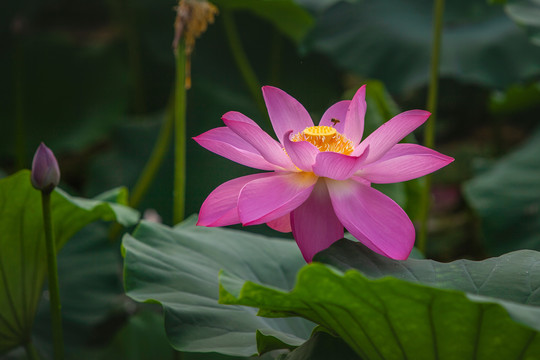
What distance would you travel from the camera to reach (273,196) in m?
0.56

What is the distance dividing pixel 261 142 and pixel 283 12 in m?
1.38

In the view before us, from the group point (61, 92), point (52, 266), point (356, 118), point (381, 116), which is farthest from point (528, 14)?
point (61, 92)

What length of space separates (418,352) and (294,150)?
218 millimetres

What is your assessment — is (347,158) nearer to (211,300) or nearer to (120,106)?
(211,300)

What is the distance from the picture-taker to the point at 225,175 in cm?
172

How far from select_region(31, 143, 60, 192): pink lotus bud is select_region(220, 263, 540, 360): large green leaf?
26 centimetres

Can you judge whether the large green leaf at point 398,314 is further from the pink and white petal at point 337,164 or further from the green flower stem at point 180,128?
the green flower stem at point 180,128

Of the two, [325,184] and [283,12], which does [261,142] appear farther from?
[283,12]

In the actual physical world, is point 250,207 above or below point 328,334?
above

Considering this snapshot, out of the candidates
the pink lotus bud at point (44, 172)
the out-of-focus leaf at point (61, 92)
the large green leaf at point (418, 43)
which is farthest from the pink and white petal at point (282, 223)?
the out-of-focus leaf at point (61, 92)

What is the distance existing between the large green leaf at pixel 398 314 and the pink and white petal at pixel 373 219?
0.05 metres

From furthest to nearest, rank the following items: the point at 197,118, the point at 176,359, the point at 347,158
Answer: the point at 197,118
the point at 176,359
the point at 347,158

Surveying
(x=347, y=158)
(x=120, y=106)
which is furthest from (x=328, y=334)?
(x=120, y=106)

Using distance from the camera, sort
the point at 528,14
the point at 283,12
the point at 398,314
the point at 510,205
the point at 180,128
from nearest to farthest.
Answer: the point at 398,314 < the point at 180,128 < the point at 528,14 < the point at 510,205 < the point at 283,12
